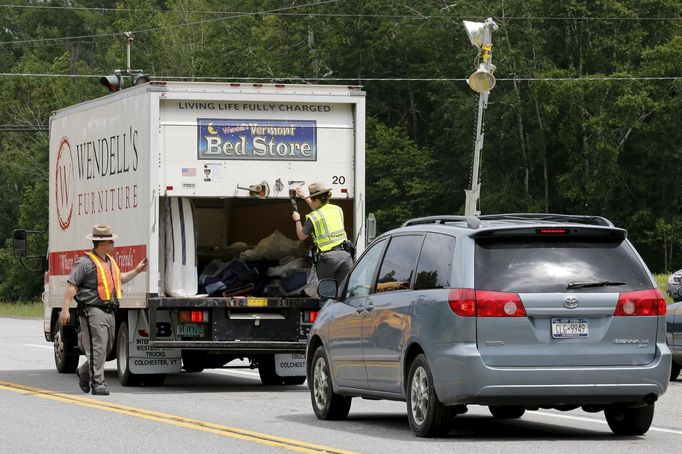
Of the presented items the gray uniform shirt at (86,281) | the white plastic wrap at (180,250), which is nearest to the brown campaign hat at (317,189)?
the white plastic wrap at (180,250)

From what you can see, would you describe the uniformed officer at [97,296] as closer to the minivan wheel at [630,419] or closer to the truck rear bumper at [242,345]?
the truck rear bumper at [242,345]

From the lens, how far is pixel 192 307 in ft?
60.6

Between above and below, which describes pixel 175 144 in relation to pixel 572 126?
below

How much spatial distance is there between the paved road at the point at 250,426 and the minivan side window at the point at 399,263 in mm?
1194

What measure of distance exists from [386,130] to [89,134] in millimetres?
53604

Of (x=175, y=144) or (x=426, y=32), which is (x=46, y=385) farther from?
(x=426, y=32)

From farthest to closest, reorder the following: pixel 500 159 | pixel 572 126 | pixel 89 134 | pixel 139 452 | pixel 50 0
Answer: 1. pixel 50 0
2. pixel 500 159
3. pixel 572 126
4. pixel 89 134
5. pixel 139 452

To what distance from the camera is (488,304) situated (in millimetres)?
12234

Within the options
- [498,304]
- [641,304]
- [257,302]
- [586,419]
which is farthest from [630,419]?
[257,302]

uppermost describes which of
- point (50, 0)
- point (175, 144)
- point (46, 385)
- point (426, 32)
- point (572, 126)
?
point (50, 0)

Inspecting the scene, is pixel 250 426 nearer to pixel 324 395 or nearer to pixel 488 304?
pixel 324 395

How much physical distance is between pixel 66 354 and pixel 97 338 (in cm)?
415

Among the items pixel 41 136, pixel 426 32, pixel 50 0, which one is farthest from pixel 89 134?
pixel 50 0

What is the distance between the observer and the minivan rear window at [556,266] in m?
12.4
